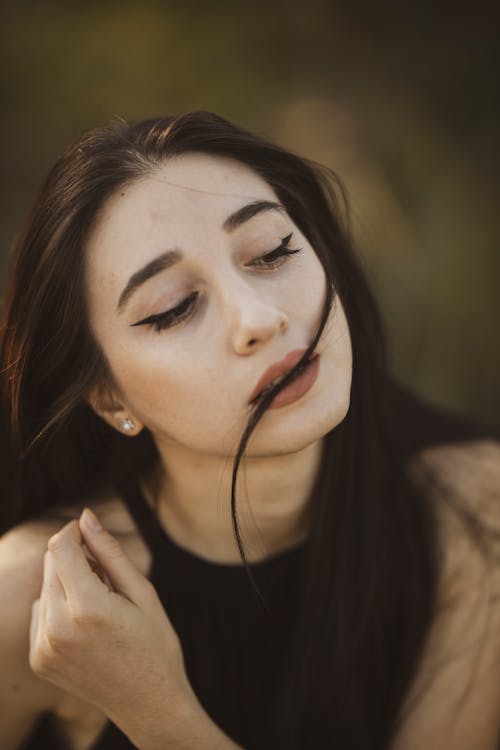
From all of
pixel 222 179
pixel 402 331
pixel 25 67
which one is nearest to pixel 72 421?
pixel 222 179

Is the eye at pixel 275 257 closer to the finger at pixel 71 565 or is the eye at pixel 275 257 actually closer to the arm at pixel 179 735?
the finger at pixel 71 565

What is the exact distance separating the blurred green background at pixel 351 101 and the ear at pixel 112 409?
100 inches

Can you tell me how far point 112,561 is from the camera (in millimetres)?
1679

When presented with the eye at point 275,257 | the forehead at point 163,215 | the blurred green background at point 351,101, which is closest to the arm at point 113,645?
the forehead at point 163,215

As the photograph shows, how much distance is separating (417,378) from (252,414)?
2.79 meters

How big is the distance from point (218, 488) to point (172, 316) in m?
0.58

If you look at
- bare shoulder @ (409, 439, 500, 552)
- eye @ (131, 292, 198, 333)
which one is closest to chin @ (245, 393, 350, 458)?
eye @ (131, 292, 198, 333)

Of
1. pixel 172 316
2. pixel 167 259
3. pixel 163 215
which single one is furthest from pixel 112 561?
pixel 163 215

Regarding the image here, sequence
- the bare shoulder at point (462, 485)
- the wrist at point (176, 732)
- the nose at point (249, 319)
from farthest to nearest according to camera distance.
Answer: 1. the bare shoulder at point (462, 485)
2. the wrist at point (176, 732)
3. the nose at point (249, 319)

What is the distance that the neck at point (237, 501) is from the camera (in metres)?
1.91

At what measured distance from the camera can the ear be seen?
6.14 feet

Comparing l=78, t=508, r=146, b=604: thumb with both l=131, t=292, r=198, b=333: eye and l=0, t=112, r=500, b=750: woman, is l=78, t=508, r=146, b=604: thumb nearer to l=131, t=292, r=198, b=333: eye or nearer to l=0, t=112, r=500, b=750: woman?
l=0, t=112, r=500, b=750: woman

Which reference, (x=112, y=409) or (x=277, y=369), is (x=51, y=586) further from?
(x=277, y=369)

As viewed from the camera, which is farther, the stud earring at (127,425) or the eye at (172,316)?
the stud earring at (127,425)
